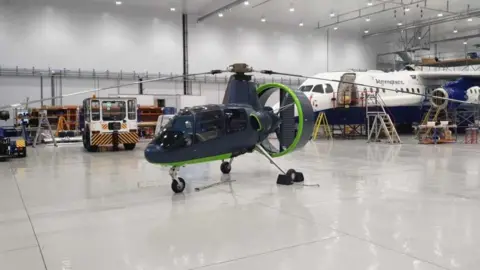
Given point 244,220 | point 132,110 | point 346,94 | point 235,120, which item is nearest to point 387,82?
point 346,94

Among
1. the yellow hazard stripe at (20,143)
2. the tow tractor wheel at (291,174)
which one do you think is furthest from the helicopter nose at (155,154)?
the yellow hazard stripe at (20,143)

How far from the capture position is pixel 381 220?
4.98 m

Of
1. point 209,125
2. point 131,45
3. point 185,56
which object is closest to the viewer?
point 209,125

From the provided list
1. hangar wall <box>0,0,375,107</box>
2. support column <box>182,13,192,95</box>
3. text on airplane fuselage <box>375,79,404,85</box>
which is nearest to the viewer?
text on airplane fuselage <box>375,79,404,85</box>

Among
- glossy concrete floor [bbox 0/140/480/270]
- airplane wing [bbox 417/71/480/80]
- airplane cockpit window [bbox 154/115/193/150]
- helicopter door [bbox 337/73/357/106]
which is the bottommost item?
glossy concrete floor [bbox 0/140/480/270]

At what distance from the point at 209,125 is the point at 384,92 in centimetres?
1392

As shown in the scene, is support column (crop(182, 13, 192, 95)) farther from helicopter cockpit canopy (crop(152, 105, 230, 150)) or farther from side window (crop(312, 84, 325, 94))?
helicopter cockpit canopy (crop(152, 105, 230, 150))

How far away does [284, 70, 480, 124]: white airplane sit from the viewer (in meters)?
17.5

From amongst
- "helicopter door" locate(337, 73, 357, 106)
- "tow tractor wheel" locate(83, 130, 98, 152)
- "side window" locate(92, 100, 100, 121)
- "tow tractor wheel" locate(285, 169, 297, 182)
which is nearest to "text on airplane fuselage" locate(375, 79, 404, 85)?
"helicopter door" locate(337, 73, 357, 106)

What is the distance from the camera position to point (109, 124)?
44.7 ft

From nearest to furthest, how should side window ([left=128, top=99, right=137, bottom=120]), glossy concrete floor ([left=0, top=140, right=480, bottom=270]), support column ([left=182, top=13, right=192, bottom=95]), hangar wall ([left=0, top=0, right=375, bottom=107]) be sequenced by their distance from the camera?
glossy concrete floor ([left=0, top=140, right=480, bottom=270]) → side window ([left=128, top=99, right=137, bottom=120]) → hangar wall ([left=0, top=0, right=375, bottom=107]) → support column ([left=182, top=13, right=192, bottom=95])

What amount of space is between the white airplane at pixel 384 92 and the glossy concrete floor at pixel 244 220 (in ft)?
28.0

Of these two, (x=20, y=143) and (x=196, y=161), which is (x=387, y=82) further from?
(x=20, y=143)

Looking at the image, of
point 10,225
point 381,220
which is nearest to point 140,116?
point 10,225
